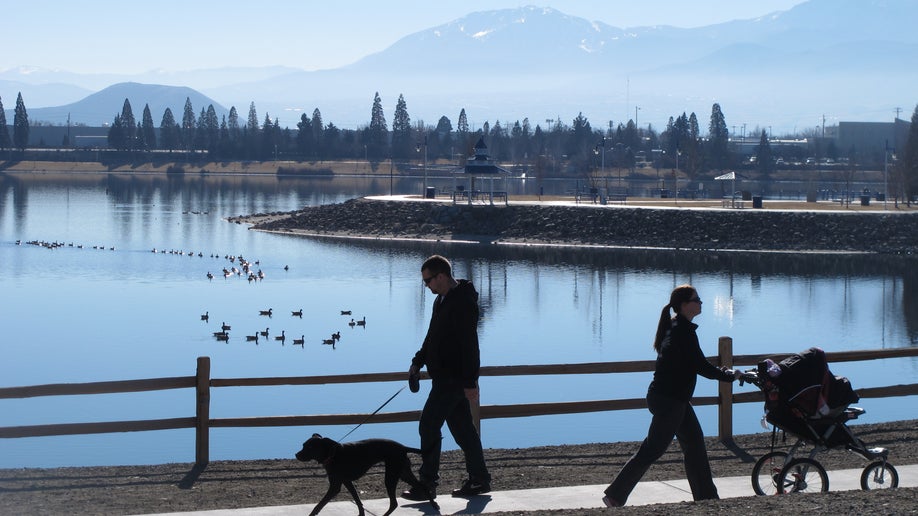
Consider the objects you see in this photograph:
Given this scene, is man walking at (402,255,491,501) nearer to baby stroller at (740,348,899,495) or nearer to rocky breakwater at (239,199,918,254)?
baby stroller at (740,348,899,495)

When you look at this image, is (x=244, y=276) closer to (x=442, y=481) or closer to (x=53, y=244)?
(x=53, y=244)

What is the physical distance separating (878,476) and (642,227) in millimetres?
59558

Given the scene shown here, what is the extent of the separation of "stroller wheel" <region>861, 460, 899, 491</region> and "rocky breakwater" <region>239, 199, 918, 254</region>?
5634 centimetres

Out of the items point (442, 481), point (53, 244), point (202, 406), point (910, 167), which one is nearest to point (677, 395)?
point (442, 481)

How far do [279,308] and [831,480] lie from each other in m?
33.0

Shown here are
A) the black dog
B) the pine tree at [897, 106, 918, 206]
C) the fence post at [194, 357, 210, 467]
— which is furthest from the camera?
the pine tree at [897, 106, 918, 206]

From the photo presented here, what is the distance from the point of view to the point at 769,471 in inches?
429

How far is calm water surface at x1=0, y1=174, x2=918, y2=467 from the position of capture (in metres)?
22.9

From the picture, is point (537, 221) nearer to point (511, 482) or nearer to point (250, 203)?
point (250, 203)

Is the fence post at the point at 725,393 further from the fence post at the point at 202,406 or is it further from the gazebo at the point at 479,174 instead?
the gazebo at the point at 479,174

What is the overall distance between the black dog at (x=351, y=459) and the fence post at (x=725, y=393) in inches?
180

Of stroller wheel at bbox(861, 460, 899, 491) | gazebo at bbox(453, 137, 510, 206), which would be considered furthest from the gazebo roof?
stroller wheel at bbox(861, 460, 899, 491)

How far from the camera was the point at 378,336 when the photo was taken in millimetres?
36594

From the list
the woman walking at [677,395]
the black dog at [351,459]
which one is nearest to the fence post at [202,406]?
the black dog at [351,459]
